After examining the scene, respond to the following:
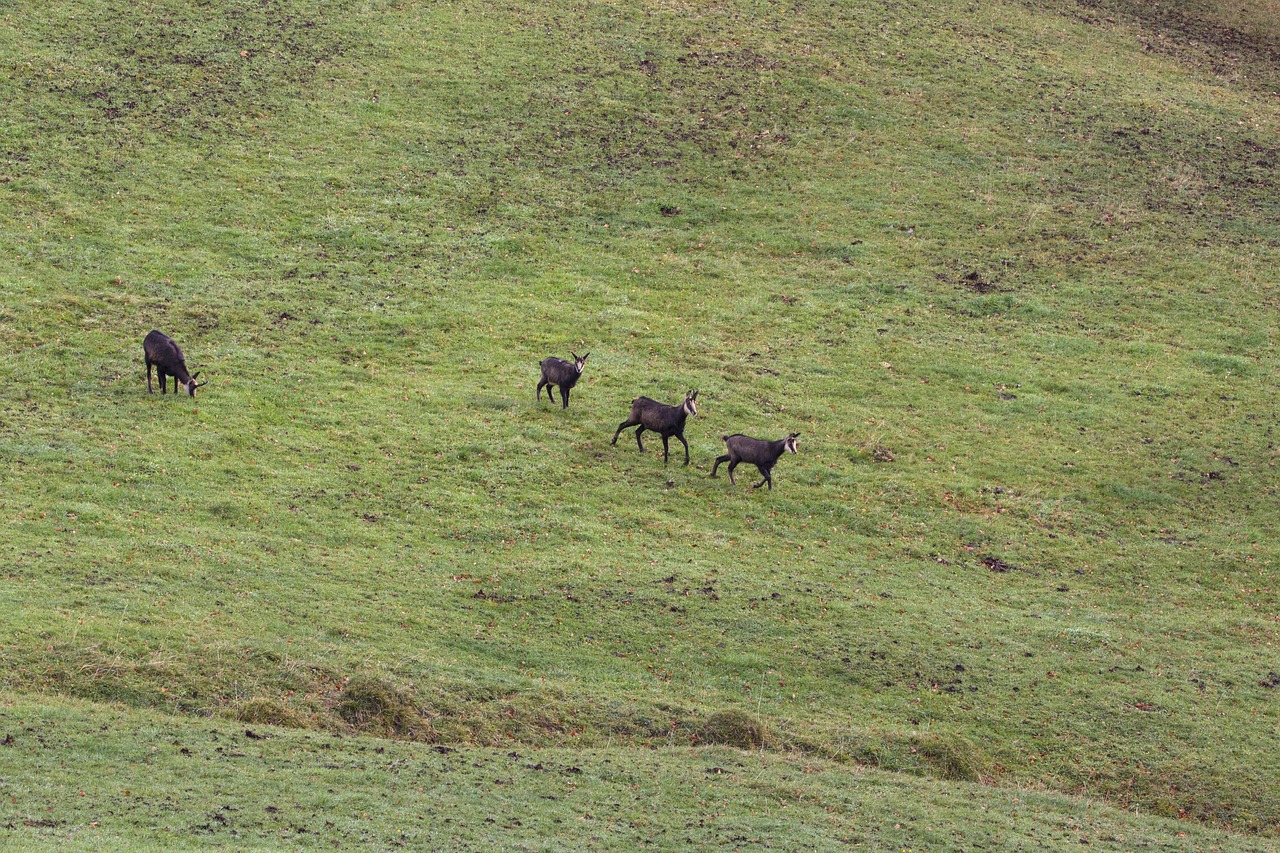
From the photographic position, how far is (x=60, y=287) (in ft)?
121

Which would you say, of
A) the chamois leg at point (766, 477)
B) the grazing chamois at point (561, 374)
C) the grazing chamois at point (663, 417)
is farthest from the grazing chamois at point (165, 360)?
the chamois leg at point (766, 477)

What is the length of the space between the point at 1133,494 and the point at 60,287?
1247 inches

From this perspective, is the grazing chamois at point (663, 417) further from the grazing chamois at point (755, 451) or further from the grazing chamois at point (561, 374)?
the grazing chamois at point (561, 374)

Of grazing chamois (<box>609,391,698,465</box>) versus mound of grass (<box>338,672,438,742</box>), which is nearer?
mound of grass (<box>338,672,438,742</box>)

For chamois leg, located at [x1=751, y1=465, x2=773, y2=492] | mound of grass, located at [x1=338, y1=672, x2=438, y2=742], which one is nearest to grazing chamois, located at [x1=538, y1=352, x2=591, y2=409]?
chamois leg, located at [x1=751, y1=465, x2=773, y2=492]

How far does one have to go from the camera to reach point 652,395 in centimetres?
3516

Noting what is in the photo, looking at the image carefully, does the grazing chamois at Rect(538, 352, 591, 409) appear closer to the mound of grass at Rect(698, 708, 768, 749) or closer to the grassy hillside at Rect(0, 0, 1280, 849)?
the grassy hillside at Rect(0, 0, 1280, 849)

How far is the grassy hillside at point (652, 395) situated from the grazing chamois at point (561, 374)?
78 cm

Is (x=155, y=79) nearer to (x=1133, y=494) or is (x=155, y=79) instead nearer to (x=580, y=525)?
(x=580, y=525)

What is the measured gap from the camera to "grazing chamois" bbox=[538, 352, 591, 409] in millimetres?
33812

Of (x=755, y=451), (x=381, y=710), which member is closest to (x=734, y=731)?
(x=381, y=710)

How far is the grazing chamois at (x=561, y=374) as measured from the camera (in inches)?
1331

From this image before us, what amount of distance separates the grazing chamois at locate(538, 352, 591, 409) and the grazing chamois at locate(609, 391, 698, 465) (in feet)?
7.45

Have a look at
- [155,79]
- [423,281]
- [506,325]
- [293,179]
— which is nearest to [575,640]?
[506,325]
